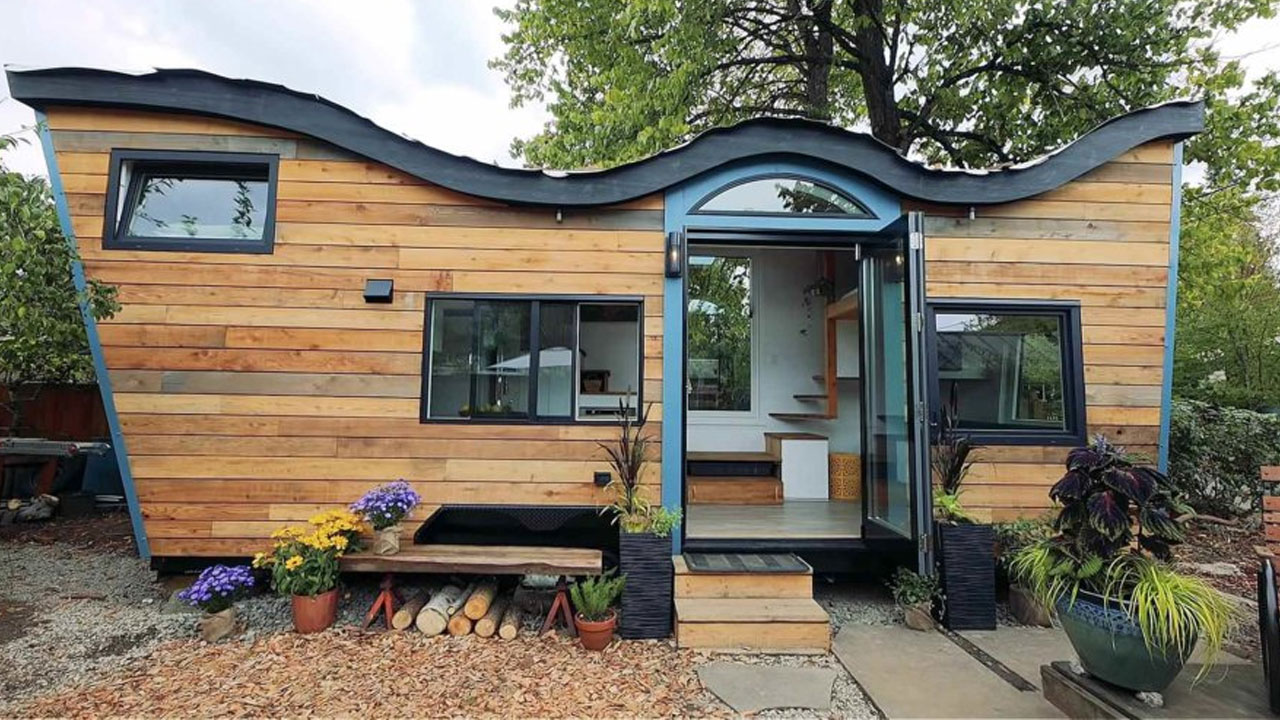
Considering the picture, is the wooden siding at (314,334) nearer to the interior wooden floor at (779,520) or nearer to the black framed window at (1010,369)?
the interior wooden floor at (779,520)

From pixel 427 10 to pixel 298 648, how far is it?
895 cm

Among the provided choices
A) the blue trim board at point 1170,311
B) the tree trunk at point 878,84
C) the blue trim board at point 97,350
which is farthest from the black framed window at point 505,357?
the tree trunk at point 878,84

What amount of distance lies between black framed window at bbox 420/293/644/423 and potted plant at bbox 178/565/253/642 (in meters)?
1.42

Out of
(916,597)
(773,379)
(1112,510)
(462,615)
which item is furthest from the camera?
(773,379)

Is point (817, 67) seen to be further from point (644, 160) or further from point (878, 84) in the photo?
point (644, 160)

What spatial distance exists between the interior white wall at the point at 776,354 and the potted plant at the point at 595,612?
9.66 ft

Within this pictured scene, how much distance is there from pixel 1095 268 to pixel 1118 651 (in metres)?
2.91

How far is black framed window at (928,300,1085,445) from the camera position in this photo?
4.06 m

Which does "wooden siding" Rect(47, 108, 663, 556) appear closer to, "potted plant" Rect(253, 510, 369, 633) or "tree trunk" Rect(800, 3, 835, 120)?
"potted plant" Rect(253, 510, 369, 633)

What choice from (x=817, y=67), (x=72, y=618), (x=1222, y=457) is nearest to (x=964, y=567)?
(x=1222, y=457)

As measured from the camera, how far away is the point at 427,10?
8.79 m

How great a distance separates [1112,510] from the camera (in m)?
2.31

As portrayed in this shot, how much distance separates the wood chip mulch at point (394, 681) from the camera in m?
2.54

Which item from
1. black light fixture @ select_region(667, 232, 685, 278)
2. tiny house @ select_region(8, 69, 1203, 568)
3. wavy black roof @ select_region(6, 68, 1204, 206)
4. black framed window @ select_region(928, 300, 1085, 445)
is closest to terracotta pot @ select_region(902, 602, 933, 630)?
tiny house @ select_region(8, 69, 1203, 568)
